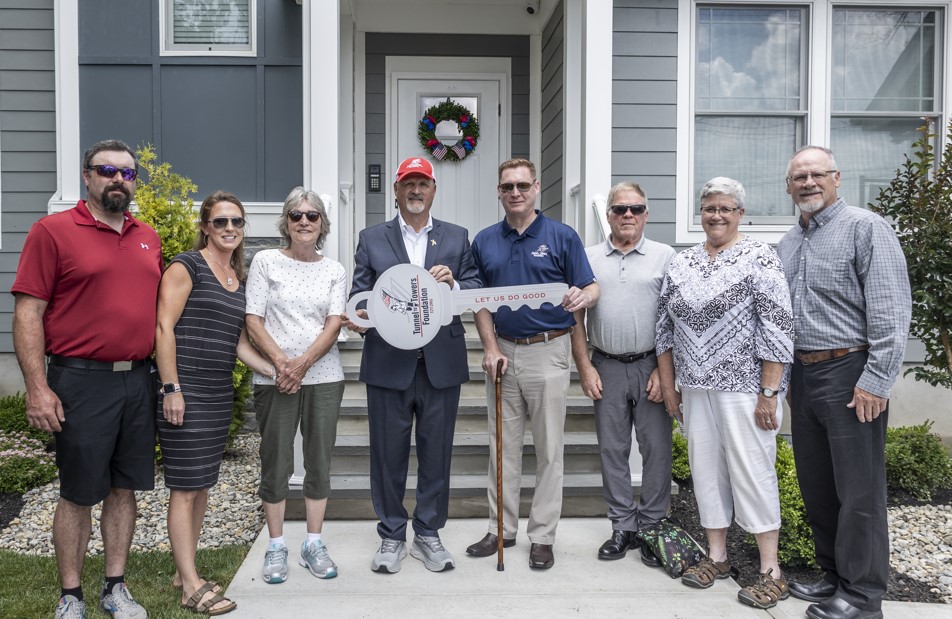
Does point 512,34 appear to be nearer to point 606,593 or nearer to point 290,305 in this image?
point 290,305

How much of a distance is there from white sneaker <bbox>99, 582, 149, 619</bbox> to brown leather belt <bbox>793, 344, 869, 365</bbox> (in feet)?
9.15

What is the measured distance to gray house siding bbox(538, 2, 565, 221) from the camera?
5.68m

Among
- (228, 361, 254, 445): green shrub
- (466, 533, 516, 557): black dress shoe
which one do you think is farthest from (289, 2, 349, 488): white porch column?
(466, 533, 516, 557): black dress shoe

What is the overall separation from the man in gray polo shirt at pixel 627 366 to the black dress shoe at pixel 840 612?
2.34ft

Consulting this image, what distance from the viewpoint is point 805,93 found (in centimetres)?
539

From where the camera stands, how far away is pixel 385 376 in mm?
3139

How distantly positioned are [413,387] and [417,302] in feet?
1.40

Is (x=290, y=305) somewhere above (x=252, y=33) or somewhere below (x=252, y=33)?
below

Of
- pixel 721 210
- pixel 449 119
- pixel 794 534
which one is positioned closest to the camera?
pixel 721 210

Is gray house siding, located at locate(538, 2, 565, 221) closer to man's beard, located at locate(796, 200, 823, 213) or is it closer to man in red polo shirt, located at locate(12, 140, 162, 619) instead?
man's beard, located at locate(796, 200, 823, 213)

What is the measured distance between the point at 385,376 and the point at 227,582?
114 centimetres

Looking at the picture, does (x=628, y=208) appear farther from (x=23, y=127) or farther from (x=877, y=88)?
(x=23, y=127)

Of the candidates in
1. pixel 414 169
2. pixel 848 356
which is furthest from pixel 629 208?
pixel 848 356

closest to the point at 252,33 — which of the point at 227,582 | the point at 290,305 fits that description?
the point at 290,305
